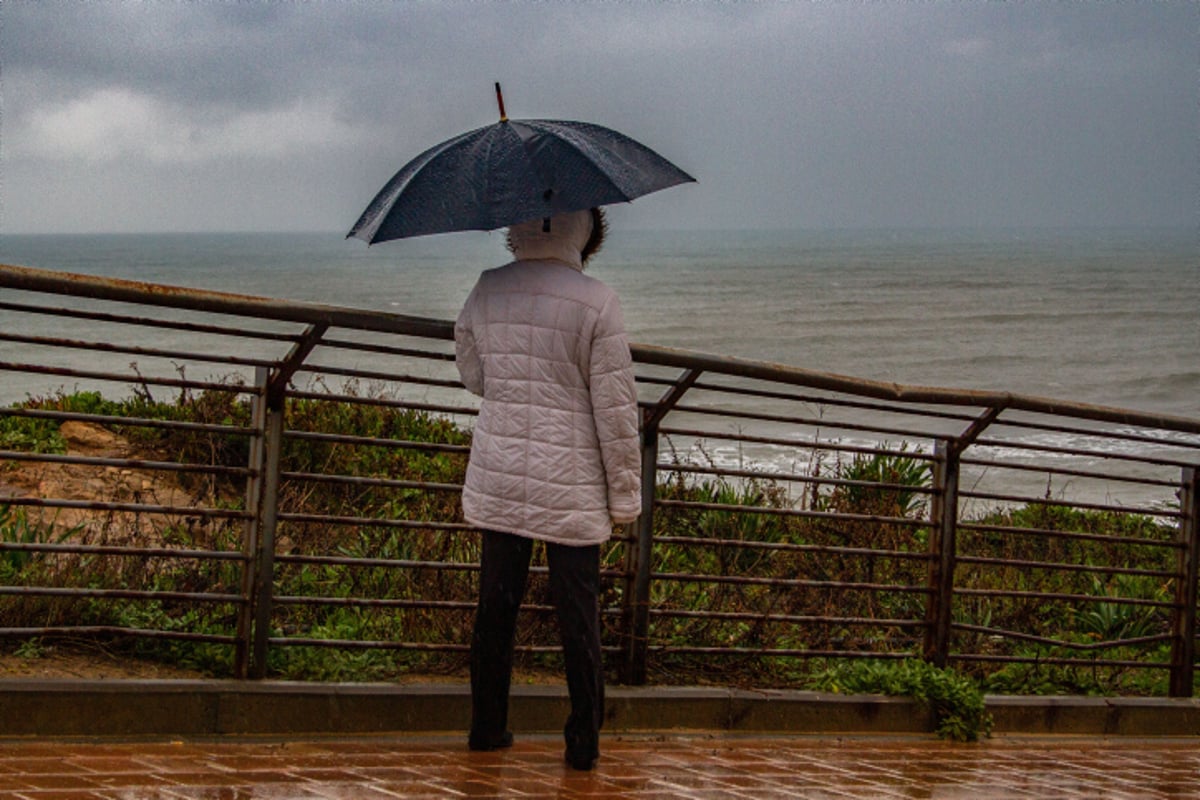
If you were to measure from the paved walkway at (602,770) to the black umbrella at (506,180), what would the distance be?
1.67 meters

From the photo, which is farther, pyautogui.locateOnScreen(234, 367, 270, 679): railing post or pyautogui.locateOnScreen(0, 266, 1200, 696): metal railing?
pyautogui.locateOnScreen(234, 367, 270, 679): railing post

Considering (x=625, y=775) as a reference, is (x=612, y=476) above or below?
above

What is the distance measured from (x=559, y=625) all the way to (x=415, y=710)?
71cm

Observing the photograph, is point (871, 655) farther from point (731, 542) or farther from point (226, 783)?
point (226, 783)

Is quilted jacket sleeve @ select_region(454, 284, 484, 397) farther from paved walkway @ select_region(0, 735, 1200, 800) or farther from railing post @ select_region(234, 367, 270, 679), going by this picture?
paved walkway @ select_region(0, 735, 1200, 800)

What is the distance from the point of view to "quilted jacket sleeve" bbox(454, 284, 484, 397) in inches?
192

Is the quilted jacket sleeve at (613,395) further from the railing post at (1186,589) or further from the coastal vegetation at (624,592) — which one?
the railing post at (1186,589)

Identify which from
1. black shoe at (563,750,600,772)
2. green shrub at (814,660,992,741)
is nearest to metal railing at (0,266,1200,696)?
green shrub at (814,660,992,741)

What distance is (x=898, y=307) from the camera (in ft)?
265

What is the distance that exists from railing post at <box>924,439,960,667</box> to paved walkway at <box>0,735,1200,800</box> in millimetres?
541

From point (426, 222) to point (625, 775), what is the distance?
1908mm

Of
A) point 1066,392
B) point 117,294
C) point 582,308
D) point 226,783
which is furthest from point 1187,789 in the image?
point 1066,392

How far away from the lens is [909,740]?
236 inches

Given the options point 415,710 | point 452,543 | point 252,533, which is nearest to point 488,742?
point 415,710
